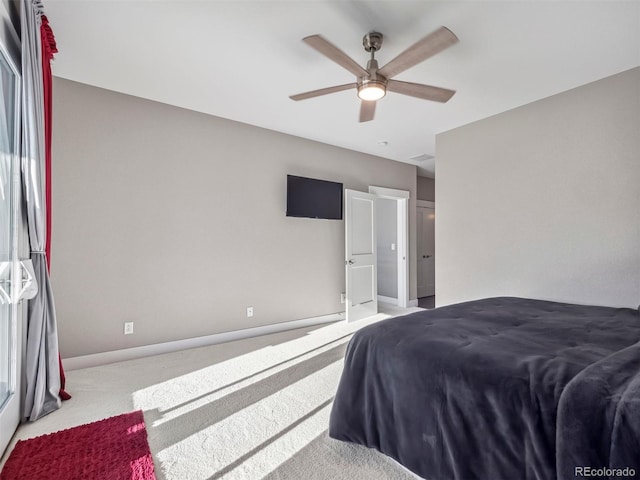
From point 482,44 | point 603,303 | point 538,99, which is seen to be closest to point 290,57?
point 482,44

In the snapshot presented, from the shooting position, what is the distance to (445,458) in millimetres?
1400

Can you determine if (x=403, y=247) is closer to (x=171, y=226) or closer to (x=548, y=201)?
(x=548, y=201)

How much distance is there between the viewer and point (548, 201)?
322 centimetres

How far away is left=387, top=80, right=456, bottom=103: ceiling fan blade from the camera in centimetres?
230

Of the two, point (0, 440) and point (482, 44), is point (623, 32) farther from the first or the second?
point (0, 440)

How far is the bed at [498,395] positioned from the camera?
1.02 metres

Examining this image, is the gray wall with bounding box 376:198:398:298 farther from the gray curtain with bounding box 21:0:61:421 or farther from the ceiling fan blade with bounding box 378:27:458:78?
the gray curtain with bounding box 21:0:61:421

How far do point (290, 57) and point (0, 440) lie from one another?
2952 mm

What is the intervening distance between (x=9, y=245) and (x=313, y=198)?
10.2ft

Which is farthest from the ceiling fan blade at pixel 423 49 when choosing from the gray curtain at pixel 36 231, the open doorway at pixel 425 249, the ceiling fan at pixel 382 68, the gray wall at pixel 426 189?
the gray wall at pixel 426 189
